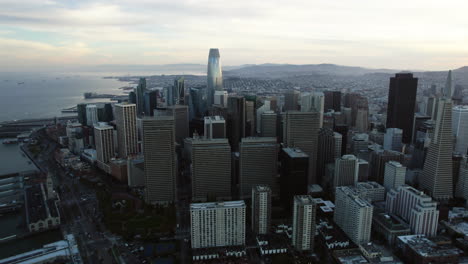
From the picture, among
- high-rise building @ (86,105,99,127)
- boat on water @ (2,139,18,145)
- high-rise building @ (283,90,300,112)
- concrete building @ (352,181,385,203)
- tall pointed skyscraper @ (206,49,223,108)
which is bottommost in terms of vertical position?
boat on water @ (2,139,18,145)

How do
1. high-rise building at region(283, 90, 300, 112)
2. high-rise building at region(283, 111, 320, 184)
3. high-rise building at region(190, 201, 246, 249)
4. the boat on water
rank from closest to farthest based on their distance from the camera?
high-rise building at region(190, 201, 246, 249) < high-rise building at region(283, 111, 320, 184) < the boat on water < high-rise building at region(283, 90, 300, 112)

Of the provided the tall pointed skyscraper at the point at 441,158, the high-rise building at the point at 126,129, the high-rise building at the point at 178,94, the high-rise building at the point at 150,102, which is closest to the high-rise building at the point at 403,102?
the tall pointed skyscraper at the point at 441,158

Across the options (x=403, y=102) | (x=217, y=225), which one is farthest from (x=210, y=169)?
(x=403, y=102)

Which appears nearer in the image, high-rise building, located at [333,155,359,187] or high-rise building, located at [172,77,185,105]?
high-rise building, located at [333,155,359,187]

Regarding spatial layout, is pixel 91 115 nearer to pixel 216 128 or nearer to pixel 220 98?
pixel 220 98

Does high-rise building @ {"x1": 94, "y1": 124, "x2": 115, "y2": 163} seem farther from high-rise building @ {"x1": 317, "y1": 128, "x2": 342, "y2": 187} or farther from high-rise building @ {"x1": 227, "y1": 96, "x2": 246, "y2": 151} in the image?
high-rise building @ {"x1": 317, "y1": 128, "x2": 342, "y2": 187}

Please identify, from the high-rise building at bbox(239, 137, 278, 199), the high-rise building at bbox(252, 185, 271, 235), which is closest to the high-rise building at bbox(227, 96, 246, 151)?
the high-rise building at bbox(239, 137, 278, 199)

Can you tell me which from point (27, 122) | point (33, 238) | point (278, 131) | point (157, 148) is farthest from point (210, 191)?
point (27, 122)
